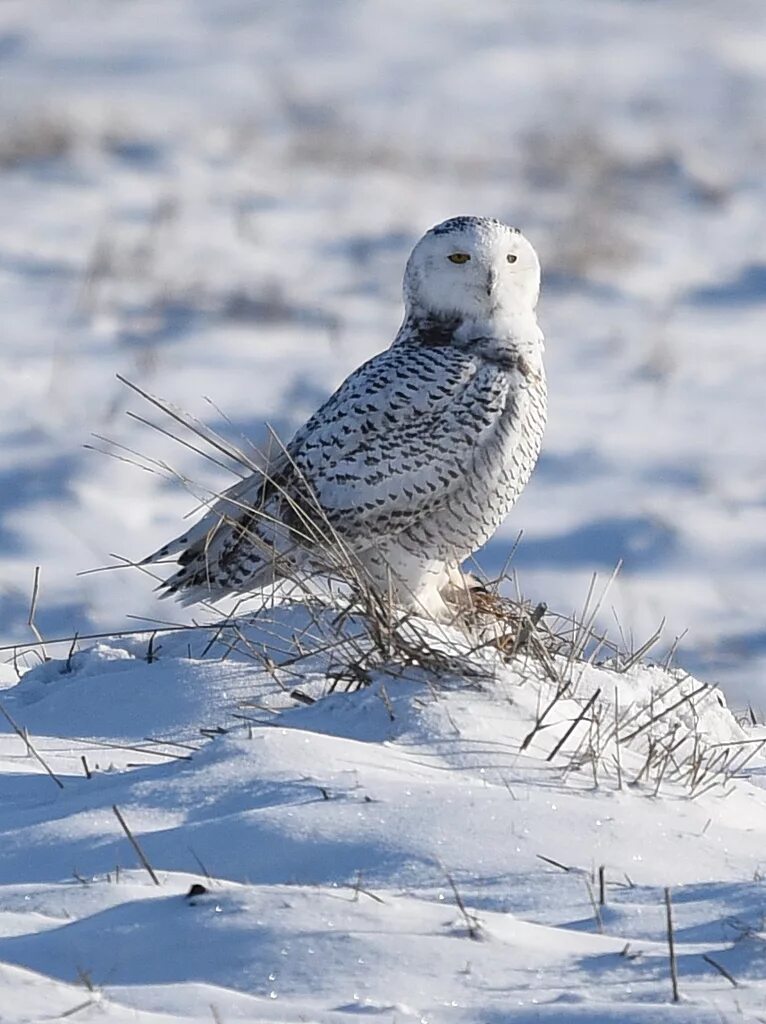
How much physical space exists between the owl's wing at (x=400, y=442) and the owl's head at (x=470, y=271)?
231mm

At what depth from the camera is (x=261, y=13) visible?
70.1 ft

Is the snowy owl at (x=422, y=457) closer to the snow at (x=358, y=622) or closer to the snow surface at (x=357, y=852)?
the snow at (x=358, y=622)

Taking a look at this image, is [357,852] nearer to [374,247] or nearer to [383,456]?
[383,456]

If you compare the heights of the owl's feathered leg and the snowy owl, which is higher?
the snowy owl

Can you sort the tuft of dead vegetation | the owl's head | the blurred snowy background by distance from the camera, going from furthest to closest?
the blurred snowy background < the owl's head < the tuft of dead vegetation

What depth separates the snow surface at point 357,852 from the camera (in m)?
2.56

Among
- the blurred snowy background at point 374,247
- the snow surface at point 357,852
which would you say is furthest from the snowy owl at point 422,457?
the blurred snowy background at point 374,247

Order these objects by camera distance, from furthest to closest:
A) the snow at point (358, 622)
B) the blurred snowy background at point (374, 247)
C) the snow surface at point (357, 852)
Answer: the blurred snowy background at point (374, 247) → the snow at point (358, 622) → the snow surface at point (357, 852)

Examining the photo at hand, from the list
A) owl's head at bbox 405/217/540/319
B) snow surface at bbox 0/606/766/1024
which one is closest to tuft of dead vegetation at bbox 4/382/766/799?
snow surface at bbox 0/606/766/1024

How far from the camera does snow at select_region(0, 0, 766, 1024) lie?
2730 mm

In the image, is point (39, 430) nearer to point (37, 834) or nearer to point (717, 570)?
point (717, 570)

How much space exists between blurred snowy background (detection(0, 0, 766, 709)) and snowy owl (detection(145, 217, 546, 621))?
5.20 feet

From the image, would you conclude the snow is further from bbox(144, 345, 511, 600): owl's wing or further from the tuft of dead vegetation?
bbox(144, 345, 511, 600): owl's wing

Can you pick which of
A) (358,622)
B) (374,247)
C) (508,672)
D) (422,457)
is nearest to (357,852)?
(508,672)
